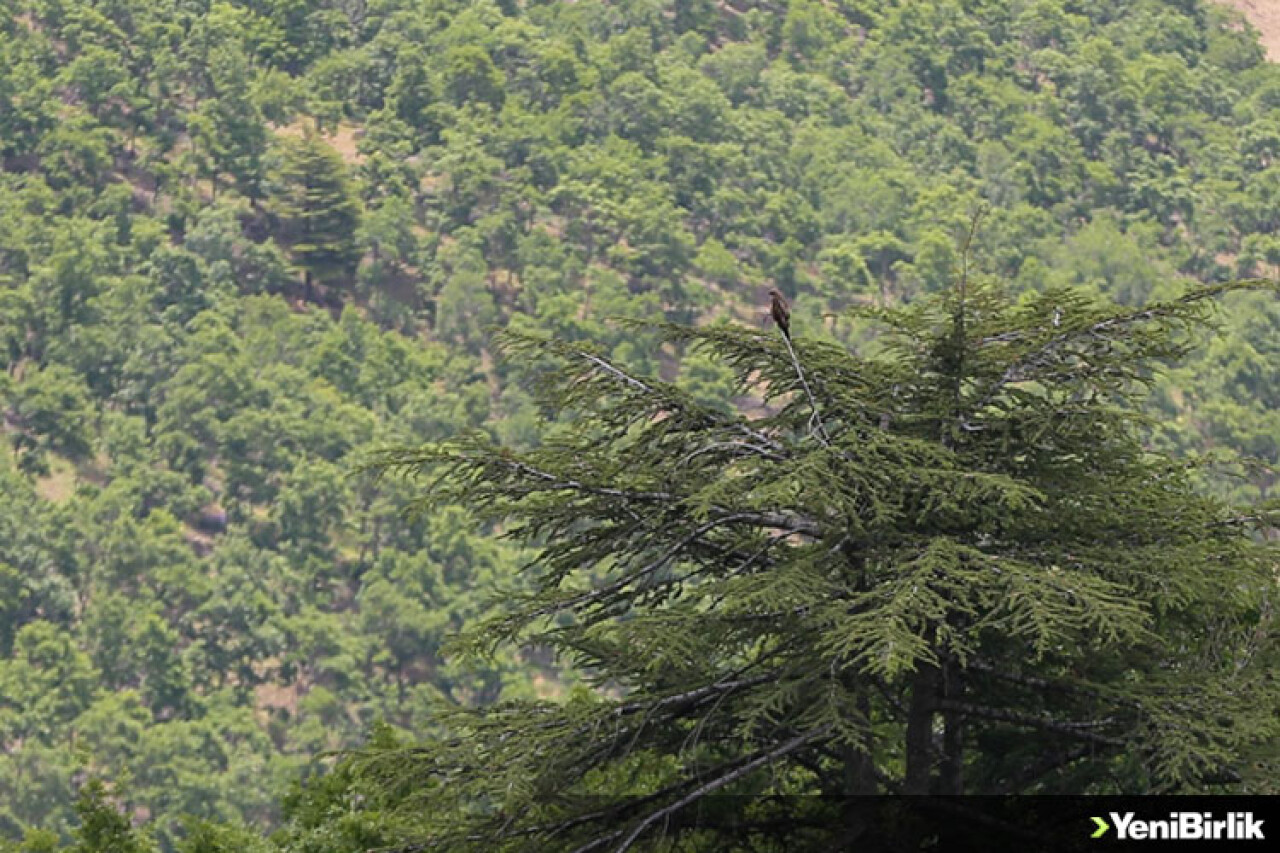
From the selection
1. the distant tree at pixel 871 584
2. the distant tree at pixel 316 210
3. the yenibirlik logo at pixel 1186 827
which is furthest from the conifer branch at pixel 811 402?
the distant tree at pixel 316 210

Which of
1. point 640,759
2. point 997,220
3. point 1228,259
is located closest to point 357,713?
point 997,220

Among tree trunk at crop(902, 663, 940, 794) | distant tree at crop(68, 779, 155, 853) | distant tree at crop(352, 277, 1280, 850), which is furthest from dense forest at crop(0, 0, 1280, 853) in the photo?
tree trunk at crop(902, 663, 940, 794)

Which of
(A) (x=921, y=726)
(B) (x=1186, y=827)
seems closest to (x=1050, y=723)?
(A) (x=921, y=726)

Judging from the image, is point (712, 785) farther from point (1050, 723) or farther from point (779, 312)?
point (779, 312)

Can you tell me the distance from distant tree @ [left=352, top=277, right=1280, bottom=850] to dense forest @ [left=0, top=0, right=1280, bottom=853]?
59463 mm

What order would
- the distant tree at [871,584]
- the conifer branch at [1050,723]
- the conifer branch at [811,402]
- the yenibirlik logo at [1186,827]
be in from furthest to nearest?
1. the conifer branch at [811,402]
2. the conifer branch at [1050,723]
3. the distant tree at [871,584]
4. the yenibirlik logo at [1186,827]

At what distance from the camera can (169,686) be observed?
3489 inches

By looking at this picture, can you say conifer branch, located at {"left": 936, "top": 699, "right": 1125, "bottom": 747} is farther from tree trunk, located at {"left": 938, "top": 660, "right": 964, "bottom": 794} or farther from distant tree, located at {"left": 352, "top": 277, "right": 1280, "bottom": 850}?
tree trunk, located at {"left": 938, "top": 660, "right": 964, "bottom": 794}

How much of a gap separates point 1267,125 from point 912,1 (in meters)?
25.3

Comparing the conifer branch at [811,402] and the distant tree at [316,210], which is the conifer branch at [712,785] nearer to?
the conifer branch at [811,402]

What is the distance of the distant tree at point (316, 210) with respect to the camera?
12125cm

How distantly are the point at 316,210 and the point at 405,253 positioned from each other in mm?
5083

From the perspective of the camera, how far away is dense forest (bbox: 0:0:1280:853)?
299 feet

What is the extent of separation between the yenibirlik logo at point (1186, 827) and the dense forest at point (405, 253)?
2415 inches
